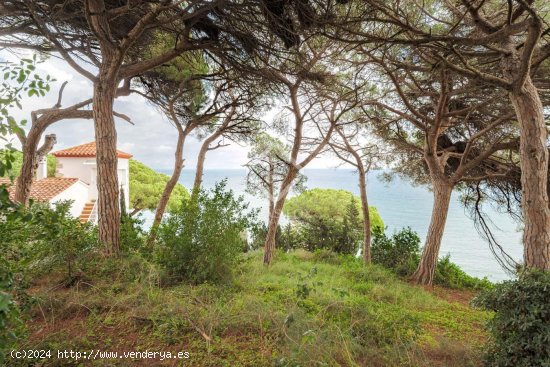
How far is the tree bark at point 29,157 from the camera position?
548 cm

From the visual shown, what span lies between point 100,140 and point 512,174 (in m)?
7.39

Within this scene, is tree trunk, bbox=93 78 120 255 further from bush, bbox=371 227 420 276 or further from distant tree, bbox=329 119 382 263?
bush, bbox=371 227 420 276

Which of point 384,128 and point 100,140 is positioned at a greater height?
point 384,128

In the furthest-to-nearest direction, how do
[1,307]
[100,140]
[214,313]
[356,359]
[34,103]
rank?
[34,103], [100,140], [214,313], [356,359], [1,307]

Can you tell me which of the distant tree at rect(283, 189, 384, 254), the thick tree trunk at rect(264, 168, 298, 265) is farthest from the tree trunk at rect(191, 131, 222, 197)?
the distant tree at rect(283, 189, 384, 254)

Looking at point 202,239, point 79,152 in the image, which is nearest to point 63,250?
point 202,239

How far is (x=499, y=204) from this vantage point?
7.14 m

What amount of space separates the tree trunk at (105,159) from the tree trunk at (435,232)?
6.21 metres

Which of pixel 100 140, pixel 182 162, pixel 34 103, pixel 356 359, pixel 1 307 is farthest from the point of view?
pixel 182 162

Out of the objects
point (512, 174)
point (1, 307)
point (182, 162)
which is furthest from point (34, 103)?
point (512, 174)

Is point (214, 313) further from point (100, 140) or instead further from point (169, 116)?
point (169, 116)

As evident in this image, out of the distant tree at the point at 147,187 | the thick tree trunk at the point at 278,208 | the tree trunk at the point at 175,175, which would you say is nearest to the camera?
the tree trunk at the point at 175,175

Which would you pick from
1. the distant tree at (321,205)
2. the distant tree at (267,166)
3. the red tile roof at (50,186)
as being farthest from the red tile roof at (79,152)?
the distant tree at (321,205)

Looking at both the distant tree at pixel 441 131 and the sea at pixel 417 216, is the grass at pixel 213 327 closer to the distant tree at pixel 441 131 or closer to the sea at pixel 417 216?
the sea at pixel 417 216
